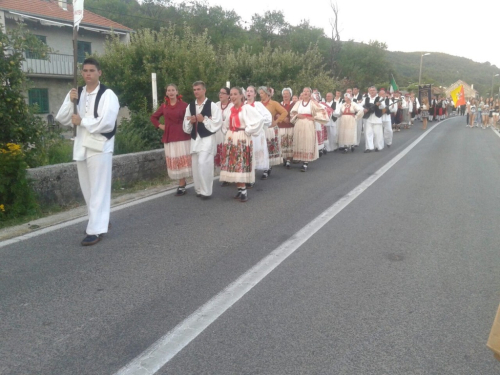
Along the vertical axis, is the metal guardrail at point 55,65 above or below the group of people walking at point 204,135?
above

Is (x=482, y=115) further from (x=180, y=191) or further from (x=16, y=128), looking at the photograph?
(x=16, y=128)

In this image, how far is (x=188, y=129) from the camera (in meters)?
8.83

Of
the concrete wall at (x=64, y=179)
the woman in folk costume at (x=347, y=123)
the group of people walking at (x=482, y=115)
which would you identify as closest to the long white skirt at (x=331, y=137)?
the woman in folk costume at (x=347, y=123)

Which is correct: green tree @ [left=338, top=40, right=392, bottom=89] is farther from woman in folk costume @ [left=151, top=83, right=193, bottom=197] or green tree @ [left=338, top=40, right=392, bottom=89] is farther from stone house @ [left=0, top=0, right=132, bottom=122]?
woman in folk costume @ [left=151, top=83, right=193, bottom=197]

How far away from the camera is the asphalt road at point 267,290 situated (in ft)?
11.5

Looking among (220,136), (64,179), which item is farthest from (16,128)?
(220,136)

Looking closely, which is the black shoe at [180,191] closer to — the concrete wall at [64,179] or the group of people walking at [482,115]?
the concrete wall at [64,179]

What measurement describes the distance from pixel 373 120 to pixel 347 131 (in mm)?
918

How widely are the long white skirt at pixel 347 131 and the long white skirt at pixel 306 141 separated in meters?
4.82

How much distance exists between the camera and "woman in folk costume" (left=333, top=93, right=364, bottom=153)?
669 inches

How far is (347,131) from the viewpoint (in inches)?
675

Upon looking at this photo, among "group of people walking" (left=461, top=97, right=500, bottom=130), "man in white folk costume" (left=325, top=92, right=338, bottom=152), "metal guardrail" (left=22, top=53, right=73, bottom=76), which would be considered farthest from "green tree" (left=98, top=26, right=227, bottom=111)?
"group of people walking" (left=461, top=97, right=500, bottom=130)

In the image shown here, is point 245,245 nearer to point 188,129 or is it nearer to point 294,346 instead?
point 294,346

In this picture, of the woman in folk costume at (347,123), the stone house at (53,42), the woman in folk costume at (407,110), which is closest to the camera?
the woman in folk costume at (347,123)
